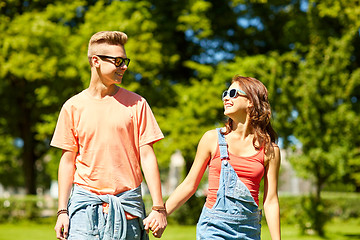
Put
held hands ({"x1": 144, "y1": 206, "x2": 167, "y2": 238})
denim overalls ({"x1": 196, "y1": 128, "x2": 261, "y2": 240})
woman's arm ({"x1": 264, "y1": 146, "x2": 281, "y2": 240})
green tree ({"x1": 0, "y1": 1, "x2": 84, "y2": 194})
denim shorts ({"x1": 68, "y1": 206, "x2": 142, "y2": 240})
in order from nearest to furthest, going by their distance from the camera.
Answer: denim shorts ({"x1": 68, "y1": 206, "x2": 142, "y2": 240}), held hands ({"x1": 144, "y1": 206, "x2": 167, "y2": 238}), denim overalls ({"x1": 196, "y1": 128, "x2": 261, "y2": 240}), woman's arm ({"x1": 264, "y1": 146, "x2": 281, "y2": 240}), green tree ({"x1": 0, "y1": 1, "x2": 84, "y2": 194})

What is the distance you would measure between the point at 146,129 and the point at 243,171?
2.63 ft

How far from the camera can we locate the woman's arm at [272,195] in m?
4.44

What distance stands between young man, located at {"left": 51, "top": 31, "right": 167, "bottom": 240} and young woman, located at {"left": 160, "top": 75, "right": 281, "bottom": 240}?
1.26 feet

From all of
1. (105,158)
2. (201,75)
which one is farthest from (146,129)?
(201,75)

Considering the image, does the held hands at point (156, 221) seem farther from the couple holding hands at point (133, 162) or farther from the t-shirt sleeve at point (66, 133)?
the t-shirt sleeve at point (66, 133)

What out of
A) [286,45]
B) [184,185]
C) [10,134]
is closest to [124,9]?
[286,45]

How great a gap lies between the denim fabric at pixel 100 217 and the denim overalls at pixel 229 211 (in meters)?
0.61

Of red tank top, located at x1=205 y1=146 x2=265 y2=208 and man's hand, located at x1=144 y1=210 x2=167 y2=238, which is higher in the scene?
red tank top, located at x1=205 y1=146 x2=265 y2=208

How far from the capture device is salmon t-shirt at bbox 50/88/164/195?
4.11m

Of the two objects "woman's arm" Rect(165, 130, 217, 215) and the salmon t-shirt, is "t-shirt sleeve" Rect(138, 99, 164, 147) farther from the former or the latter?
"woman's arm" Rect(165, 130, 217, 215)

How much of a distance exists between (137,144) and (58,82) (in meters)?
→ 19.9

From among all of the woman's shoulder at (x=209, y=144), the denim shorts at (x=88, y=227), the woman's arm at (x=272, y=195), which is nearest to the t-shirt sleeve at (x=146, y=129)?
the woman's shoulder at (x=209, y=144)

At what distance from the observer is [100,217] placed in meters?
4.09

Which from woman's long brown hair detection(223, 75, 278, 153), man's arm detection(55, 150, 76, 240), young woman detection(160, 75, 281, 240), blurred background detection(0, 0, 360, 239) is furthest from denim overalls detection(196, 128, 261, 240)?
blurred background detection(0, 0, 360, 239)
